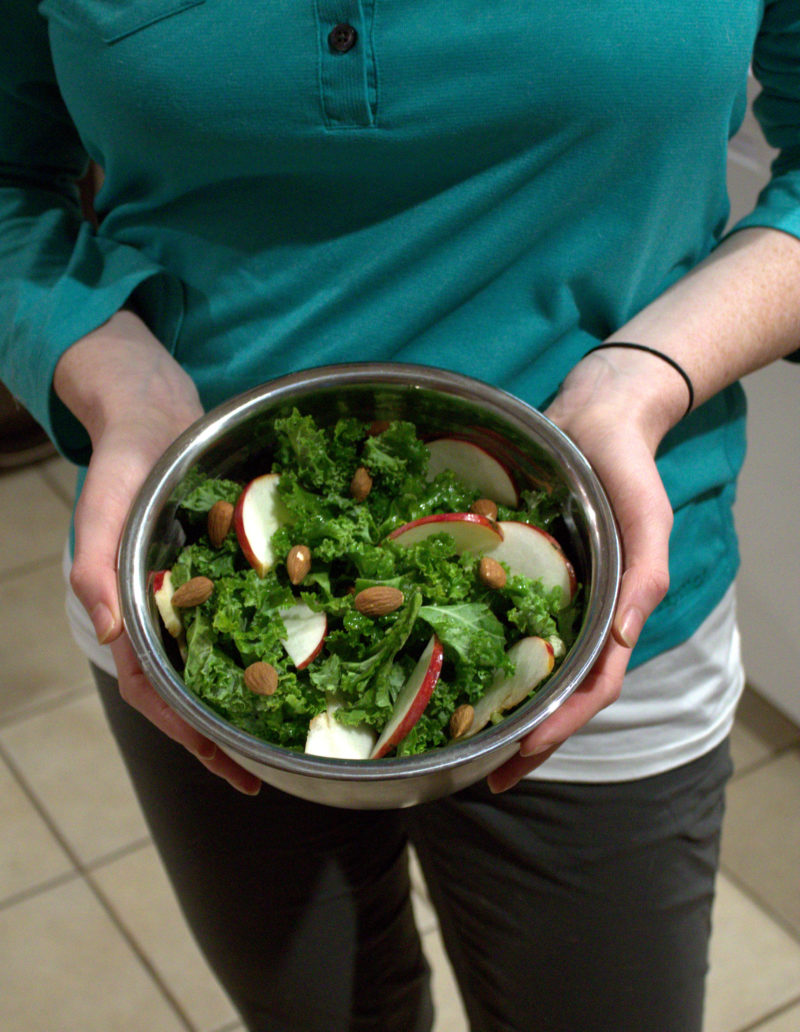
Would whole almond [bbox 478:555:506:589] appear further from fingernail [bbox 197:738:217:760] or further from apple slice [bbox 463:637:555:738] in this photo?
fingernail [bbox 197:738:217:760]

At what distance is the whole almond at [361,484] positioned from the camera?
2.29ft

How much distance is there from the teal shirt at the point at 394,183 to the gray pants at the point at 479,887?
0.15 m

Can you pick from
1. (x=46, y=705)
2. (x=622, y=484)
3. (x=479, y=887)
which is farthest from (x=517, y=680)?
(x=46, y=705)

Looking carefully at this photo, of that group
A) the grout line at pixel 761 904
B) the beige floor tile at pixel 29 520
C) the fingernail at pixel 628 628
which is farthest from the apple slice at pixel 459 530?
the beige floor tile at pixel 29 520

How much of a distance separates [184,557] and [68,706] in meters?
1.23

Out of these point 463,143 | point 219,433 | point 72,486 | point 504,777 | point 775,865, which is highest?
point 463,143

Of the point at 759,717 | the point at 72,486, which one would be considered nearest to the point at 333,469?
the point at 759,717

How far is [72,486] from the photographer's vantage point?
223cm

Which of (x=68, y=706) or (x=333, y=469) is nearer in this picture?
(x=333, y=469)

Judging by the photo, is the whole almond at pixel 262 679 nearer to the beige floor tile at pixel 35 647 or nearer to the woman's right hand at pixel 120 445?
the woman's right hand at pixel 120 445

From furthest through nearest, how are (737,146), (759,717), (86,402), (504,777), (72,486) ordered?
(72,486), (759,717), (737,146), (86,402), (504,777)

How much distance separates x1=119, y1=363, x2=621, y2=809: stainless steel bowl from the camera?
54 centimetres

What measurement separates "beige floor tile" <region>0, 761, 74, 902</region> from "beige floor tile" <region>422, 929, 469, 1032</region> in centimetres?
55

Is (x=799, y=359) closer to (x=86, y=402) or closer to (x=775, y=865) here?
(x=86, y=402)
